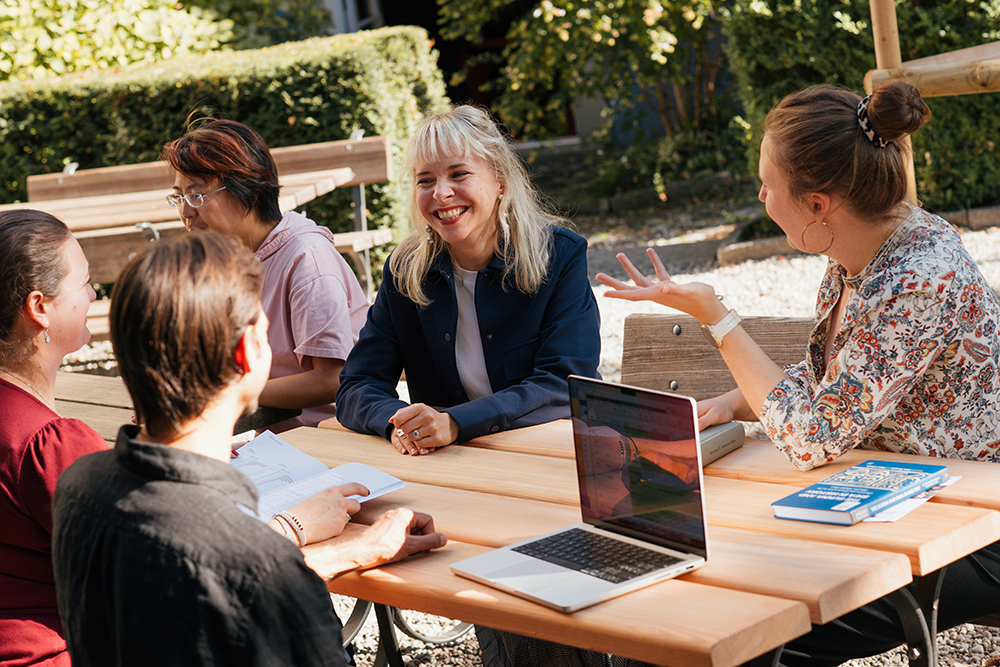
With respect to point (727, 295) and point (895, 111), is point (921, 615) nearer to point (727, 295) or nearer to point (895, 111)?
point (895, 111)

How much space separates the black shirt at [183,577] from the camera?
1.25 meters

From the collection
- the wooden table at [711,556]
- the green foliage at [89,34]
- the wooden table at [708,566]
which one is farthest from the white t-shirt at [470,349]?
the green foliage at [89,34]

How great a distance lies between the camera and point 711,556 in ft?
5.34

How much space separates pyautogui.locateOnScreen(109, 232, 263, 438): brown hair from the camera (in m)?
1.28

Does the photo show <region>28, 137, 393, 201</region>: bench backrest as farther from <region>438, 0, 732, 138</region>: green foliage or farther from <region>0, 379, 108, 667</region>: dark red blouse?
<region>0, 379, 108, 667</region>: dark red blouse

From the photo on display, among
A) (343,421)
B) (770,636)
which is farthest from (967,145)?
(770,636)

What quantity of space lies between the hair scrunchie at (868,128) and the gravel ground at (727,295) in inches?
76.4

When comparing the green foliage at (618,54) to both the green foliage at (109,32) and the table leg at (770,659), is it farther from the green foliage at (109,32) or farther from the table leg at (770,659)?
the table leg at (770,659)

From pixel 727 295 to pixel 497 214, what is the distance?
396 cm

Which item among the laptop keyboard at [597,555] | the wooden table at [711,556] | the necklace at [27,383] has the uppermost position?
the necklace at [27,383]

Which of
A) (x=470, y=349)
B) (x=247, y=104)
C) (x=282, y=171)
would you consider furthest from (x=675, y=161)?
(x=470, y=349)

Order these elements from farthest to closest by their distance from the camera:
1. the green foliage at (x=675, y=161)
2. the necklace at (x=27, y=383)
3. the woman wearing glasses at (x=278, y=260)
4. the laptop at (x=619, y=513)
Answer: the green foliage at (x=675, y=161) → the woman wearing glasses at (x=278, y=260) → the necklace at (x=27, y=383) → the laptop at (x=619, y=513)

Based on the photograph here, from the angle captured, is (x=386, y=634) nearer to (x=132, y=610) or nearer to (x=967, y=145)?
(x=132, y=610)

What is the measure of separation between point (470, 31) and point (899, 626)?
952 centimetres
